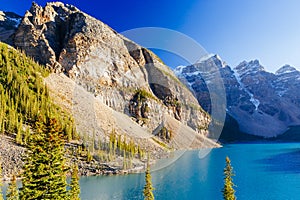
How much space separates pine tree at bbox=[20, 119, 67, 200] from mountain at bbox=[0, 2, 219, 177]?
337 ft

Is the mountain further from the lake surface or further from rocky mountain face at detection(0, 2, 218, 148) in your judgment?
the lake surface

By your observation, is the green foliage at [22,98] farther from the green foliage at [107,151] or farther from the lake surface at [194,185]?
the lake surface at [194,185]

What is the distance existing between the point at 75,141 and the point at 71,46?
84.5m

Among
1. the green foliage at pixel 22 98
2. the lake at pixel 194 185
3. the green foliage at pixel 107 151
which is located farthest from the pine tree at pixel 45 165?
the green foliage at pixel 22 98

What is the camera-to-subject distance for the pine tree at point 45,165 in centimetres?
1891

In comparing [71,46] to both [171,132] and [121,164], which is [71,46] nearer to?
[171,132]

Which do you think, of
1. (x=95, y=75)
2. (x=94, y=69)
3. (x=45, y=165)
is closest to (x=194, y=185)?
(x=45, y=165)

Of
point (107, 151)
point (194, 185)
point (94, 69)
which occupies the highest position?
point (94, 69)

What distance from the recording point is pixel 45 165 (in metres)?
19.2

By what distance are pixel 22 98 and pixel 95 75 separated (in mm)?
59681

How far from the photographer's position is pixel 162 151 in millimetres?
129875

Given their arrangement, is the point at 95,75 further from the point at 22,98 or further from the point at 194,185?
the point at 194,185

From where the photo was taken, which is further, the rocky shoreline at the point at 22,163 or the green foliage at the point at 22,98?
the green foliage at the point at 22,98

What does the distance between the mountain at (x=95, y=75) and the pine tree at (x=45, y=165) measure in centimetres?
10274
